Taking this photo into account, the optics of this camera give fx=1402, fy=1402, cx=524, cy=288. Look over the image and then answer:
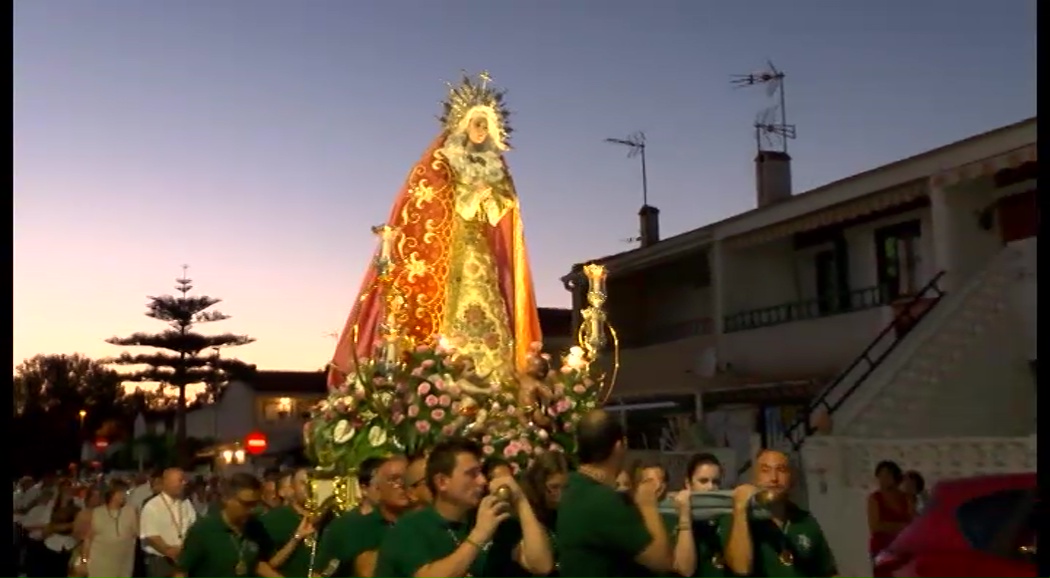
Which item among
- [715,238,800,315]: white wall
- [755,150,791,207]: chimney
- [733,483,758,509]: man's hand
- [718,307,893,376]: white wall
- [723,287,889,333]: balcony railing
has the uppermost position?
[755,150,791,207]: chimney

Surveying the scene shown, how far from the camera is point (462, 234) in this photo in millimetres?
12672

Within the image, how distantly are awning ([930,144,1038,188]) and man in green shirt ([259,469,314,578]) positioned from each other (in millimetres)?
12182

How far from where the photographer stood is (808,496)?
15094 millimetres

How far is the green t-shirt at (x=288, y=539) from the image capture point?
764cm

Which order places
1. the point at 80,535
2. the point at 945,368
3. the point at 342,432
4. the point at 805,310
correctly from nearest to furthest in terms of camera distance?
the point at 342,432, the point at 80,535, the point at 945,368, the point at 805,310

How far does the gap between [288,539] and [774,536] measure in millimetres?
2916

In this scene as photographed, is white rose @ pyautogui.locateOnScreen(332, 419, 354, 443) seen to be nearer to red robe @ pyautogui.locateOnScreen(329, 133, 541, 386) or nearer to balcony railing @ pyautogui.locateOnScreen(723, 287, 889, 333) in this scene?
red robe @ pyautogui.locateOnScreen(329, 133, 541, 386)

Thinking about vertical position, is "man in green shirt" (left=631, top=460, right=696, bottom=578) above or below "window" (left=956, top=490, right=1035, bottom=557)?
above

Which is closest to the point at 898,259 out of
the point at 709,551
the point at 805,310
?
the point at 805,310

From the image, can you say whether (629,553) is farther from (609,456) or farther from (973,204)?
(973,204)

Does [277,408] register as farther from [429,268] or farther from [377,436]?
[377,436]

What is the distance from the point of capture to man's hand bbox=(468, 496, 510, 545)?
461cm

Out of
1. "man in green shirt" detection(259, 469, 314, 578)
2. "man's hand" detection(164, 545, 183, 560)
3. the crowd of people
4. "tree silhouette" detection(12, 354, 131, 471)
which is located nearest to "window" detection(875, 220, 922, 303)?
"man's hand" detection(164, 545, 183, 560)

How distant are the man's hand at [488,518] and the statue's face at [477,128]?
26.6 ft
